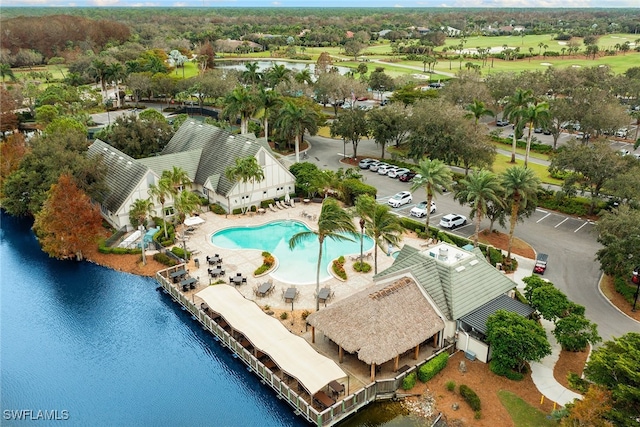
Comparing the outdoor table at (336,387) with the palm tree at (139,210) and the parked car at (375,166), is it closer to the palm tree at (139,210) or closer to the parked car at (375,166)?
the palm tree at (139,210)

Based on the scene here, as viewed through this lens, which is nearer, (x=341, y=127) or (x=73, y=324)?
(x=73, y=324)

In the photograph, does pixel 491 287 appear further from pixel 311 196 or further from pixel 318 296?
pixel 311 196

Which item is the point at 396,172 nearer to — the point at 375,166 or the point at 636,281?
the point at 375,166

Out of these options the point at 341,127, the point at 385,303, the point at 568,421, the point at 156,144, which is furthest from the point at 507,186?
the point at 156,144

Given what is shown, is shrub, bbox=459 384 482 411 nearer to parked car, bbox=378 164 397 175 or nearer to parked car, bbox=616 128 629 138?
parked car, bbox=378 164 397 175

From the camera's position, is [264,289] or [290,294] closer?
[290,294]

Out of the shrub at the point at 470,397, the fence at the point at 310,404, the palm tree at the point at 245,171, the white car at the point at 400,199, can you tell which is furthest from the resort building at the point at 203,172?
the shrub at the point at 470,397

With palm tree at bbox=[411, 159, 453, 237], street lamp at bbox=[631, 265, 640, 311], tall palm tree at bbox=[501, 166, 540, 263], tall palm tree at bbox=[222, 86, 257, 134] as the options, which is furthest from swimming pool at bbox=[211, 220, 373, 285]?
tall palm tree at bbox=[222, 86, 257, 134]

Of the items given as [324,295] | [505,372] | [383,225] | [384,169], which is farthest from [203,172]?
[505,372]
